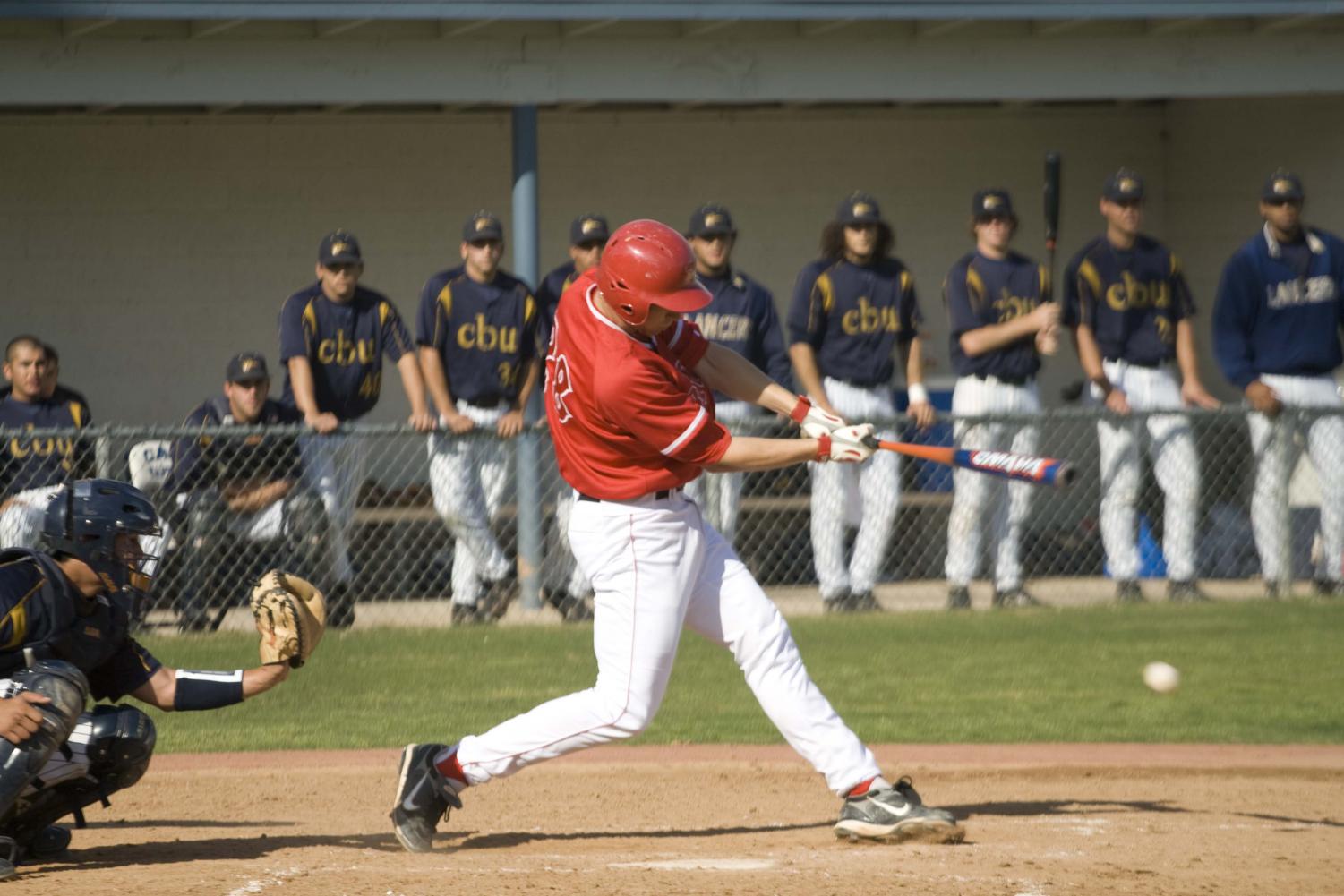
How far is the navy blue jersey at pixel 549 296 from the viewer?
1007 centimetres

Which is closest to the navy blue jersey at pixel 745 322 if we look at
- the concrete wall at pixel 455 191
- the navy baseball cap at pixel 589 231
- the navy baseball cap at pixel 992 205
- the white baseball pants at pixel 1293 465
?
the navy baseball cap at pixel 589 231

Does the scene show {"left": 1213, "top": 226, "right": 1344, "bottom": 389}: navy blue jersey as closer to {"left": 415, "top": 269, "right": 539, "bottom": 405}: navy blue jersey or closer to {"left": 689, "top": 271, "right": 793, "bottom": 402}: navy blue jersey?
{"left": 689, "top": 271, "right": 793, "bottom": 402}: navy blue jersey

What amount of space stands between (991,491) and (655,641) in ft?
17.2

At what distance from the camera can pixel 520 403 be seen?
9.84 metres

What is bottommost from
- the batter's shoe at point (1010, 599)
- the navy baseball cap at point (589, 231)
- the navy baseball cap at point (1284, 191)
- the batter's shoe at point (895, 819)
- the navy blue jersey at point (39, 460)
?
the batter's shoe at point (1010, 599)

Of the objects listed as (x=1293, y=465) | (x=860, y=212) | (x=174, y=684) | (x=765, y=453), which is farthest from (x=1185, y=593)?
(x=174, y=684)

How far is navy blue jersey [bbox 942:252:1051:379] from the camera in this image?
393 inches

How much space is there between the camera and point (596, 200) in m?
14.1

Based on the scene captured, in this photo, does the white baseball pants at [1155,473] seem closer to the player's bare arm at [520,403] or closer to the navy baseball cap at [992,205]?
the navy baseball cap at [992,205]

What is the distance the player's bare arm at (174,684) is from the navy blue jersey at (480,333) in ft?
15.5

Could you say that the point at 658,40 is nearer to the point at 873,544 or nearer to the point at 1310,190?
the point at 873,544

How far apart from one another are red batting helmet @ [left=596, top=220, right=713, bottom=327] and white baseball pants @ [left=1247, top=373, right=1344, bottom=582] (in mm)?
6094

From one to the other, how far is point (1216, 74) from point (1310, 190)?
1.77 m

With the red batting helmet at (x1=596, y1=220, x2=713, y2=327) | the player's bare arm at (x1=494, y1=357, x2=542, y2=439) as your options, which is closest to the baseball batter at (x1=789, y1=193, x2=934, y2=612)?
the player's bare arm at (x1=494, y1=357, x2=542, y2=439)
